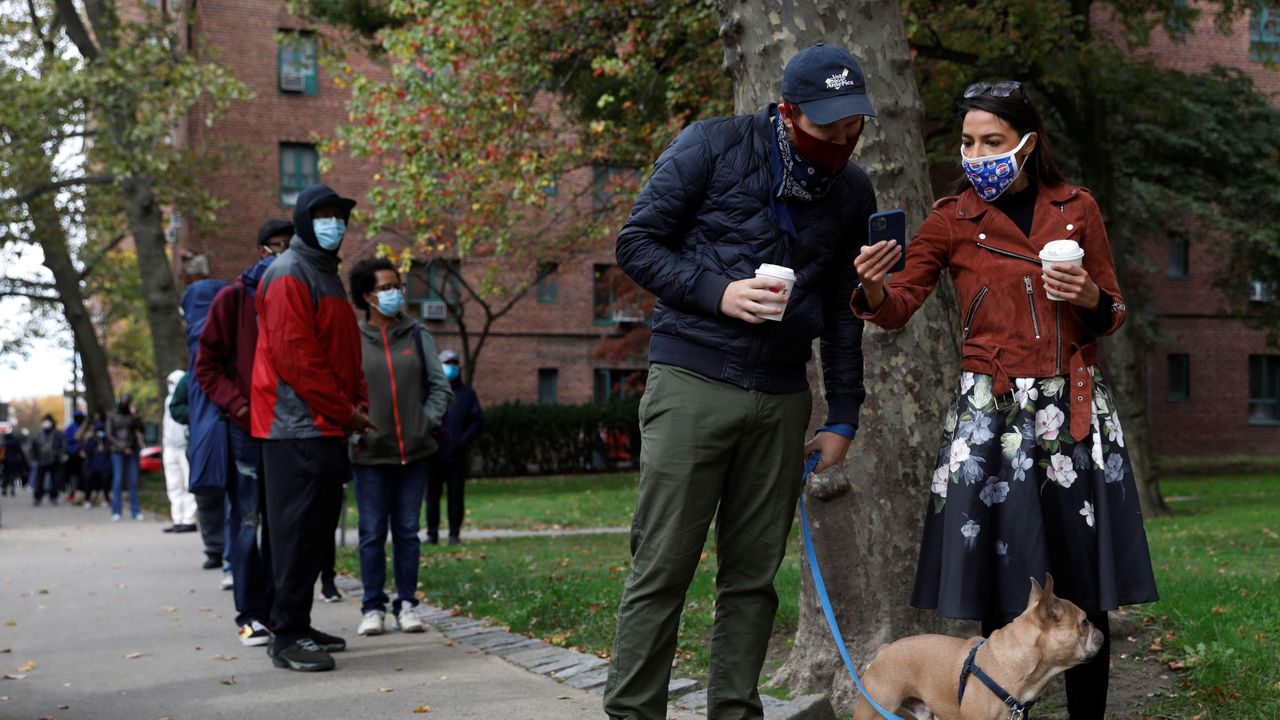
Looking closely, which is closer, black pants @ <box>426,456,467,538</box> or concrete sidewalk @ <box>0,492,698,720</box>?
concrete sidewalk @ <box>0,492,698,720</box>

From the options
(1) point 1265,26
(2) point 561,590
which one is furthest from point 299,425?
(1) point 1265,26

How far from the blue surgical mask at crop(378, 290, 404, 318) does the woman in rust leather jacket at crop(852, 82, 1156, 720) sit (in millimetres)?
4635

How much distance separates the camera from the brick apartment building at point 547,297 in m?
34.7

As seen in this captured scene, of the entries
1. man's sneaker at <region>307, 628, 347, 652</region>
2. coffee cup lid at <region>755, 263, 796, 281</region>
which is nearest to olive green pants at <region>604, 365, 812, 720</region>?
coffee cup lid at <region>755, 263, 796, 281</region>

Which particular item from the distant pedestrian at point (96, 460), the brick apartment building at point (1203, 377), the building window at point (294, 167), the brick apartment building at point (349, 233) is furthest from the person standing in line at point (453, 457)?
the brick apartment building at point (1203, 377)

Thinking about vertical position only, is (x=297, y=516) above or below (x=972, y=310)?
below

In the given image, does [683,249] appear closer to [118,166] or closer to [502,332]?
[118,166]

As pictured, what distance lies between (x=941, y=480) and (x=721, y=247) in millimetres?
1039

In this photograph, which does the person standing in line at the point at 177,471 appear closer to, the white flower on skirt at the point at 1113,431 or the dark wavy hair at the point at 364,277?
the dark wavy hair at the point at 364,277

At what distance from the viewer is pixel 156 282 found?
23.9m

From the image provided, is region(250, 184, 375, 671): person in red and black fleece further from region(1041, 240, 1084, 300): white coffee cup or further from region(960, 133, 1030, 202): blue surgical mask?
region(1041, 240, 1084, 300): white coffee cup

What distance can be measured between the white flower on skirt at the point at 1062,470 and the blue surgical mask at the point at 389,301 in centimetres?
504

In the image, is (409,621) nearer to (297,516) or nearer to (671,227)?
(297,516)

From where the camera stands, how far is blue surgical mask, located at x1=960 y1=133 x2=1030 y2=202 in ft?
12.8
